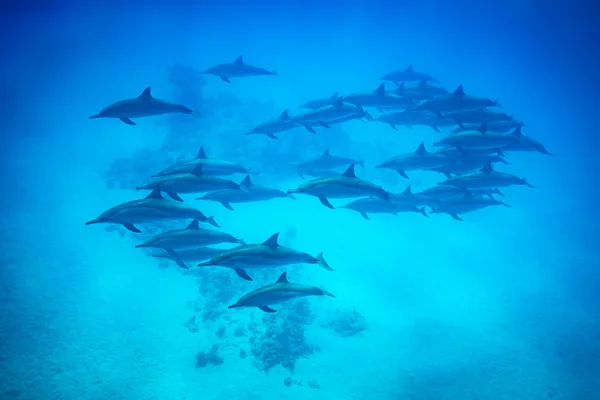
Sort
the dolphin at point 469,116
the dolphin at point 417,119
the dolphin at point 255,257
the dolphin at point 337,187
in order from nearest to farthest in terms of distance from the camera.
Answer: the dolphin at point 255,257 → the dolphin at point 337,187 → the dolphin at point 469,116 → the dolphin at point 417,119

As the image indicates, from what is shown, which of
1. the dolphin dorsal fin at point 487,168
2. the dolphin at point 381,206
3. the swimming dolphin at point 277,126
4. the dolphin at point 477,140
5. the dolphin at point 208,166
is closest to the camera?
the dolphin at point 208,166

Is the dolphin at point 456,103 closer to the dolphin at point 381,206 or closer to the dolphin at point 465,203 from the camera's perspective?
the dolphin at point 465,203

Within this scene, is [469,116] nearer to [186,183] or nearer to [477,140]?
[477,140]

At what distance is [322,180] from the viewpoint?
692cm

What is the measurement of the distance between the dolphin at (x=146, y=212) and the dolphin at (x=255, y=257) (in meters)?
1.28

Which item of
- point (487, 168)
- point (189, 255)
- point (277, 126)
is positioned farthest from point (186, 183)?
point (487, 168)

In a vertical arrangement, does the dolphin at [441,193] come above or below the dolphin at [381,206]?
above

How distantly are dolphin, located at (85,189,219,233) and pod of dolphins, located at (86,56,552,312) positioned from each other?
17 mm

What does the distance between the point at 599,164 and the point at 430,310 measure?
204 ft

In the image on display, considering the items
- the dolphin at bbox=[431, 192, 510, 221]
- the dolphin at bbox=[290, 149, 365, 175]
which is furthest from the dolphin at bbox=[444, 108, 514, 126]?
the dolphin at bbox=[290, 149, 365, 175]

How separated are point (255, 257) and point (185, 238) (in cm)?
189

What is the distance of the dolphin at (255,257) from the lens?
546 centimetres

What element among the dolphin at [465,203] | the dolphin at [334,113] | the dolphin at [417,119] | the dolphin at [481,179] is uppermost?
the dolphin at [417,119]

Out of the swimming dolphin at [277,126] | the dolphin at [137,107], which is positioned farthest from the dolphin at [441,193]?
the dolphin at [137,107]
